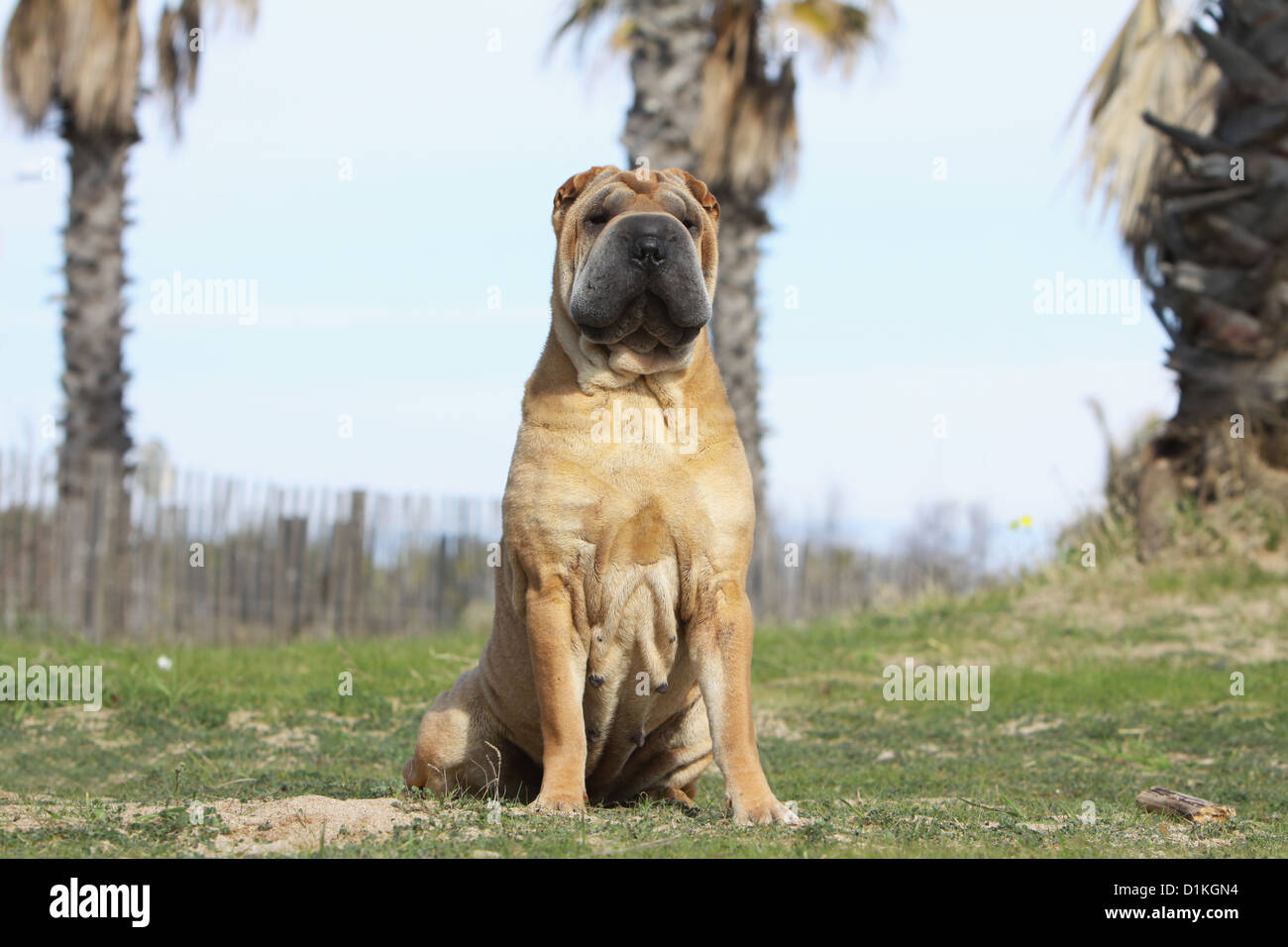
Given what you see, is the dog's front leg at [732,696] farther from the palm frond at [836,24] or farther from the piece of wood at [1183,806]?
the palm frond at [836,24]

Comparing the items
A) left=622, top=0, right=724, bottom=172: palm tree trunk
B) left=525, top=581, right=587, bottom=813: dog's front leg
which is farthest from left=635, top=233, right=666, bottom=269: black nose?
left=622, top=0, right=724, bottom=172: palm tree trunk

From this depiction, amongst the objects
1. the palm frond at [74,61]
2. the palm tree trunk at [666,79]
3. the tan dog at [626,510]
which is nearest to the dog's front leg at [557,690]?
the tan dog at [626,510]

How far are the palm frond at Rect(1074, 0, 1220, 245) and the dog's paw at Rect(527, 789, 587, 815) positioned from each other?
12.1 m

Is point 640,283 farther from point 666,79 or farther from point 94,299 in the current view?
point 94,299

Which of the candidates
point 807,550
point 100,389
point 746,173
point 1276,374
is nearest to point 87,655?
point 100,389

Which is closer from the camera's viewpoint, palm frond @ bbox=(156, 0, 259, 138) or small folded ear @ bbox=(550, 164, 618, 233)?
small folded ear @ bbox=(550, 164, 618, 233)

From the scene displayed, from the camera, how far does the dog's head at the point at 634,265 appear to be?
4.43 metres

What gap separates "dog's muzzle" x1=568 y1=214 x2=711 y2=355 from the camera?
4.41 m

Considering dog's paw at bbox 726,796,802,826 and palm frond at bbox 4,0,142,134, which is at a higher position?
palm frond at bbox 4,0,142,134

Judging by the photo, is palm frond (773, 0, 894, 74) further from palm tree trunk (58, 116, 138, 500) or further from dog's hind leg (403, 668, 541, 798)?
dog's hind leg (403, 668, 541, 798)

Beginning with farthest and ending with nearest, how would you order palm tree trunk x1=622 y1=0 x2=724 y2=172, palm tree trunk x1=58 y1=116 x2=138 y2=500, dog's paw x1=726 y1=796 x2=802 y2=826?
palm tree trunk x1=58 y1=116 x2=138 y2=500 → palm tree trunk x1=622 y1=0 x2=724 y2=172 → dog's paw x1=726 y1=796 x2=802 y2=826

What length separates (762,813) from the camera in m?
4.26

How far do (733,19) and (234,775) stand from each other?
10.7m
